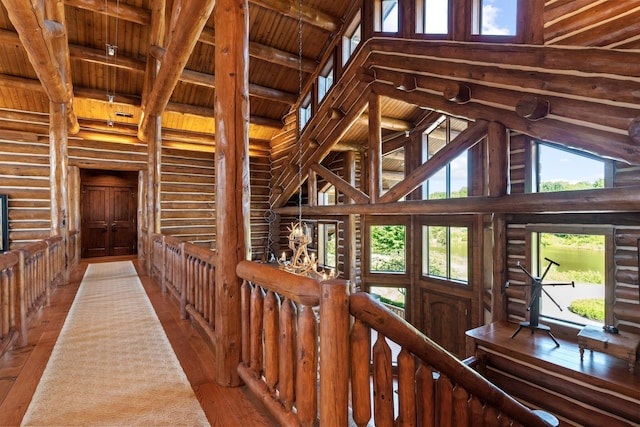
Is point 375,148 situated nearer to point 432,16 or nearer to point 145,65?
point 432,16

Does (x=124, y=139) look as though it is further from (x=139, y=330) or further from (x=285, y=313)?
(x=285, y=313)

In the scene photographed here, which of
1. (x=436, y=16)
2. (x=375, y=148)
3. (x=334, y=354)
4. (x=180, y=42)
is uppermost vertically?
(x=436, y=16)

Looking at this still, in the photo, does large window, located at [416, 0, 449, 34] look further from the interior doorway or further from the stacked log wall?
the interior doorway

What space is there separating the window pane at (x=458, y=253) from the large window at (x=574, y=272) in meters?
1.71

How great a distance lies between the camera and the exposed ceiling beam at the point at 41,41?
337 cm

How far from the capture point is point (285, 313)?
1.68 metres

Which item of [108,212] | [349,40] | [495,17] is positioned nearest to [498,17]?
[495,17]

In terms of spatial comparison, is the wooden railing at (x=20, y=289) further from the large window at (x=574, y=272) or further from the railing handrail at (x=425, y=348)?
the large window at (x=574, y=272)

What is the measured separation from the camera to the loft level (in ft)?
12.3

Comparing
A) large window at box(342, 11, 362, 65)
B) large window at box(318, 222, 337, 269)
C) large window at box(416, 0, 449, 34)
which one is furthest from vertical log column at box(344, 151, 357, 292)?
large window at box(416, 0, 449, 34)

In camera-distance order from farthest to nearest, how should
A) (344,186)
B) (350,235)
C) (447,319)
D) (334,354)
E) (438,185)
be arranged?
1. (350,235)
2. (438,185)
3. (344,186)
4. (447,319)
5. (334,354)

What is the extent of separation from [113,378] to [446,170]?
7.30m

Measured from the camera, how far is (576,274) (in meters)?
5.20

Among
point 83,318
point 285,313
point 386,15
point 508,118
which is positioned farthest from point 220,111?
point 386,15
